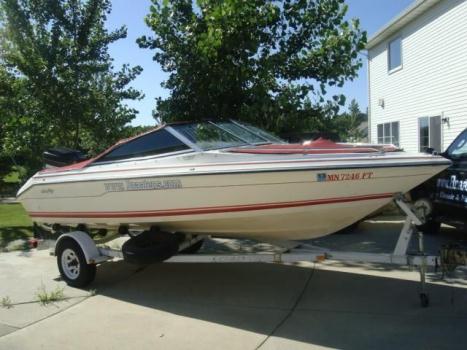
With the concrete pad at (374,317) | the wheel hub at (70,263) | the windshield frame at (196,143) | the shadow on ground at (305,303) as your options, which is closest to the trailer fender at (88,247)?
the wheel hub at (70,263)

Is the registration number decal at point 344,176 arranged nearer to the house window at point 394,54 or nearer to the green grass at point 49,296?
the green grass at point 49,296

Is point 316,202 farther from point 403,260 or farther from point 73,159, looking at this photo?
Result: point 73,159

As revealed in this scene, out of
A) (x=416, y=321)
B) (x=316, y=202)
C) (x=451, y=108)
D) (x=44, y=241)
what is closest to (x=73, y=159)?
(x=44, y=241)

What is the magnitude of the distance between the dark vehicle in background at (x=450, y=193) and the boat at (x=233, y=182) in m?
1.85

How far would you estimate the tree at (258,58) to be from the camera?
28.5ft

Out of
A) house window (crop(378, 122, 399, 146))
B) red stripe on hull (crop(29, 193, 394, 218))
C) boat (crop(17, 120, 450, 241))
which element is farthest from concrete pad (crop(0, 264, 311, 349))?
house window (crop(378, 122, 399, 146))

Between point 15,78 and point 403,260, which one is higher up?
point 15,78

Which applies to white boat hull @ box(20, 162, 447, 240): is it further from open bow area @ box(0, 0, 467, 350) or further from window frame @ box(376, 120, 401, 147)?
window frame @ box(376, 120, 401, 147)

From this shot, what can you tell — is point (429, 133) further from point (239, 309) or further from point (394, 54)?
point (239, 309)

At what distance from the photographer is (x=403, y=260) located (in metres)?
4.80

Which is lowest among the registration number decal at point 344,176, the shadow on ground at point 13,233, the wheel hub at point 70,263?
the shadow on ground at point 13,233

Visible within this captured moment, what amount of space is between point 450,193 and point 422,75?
9.02 metres

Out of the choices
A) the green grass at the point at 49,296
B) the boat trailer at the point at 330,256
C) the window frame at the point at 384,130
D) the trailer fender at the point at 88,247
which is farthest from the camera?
the window frame at the point at 384,130

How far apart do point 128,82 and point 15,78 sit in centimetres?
229
